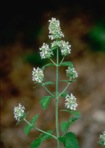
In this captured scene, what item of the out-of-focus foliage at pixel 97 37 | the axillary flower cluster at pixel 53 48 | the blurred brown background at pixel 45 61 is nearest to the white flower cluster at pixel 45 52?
the axillary flower cluster at pixel 53 48

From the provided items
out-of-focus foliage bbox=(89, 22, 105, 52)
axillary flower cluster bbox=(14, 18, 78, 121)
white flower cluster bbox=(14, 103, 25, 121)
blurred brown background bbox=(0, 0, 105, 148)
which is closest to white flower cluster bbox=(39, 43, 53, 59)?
axillary flower cluster bbox=(14, 18, 78, 121)

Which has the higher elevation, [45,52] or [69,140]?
[45,52]

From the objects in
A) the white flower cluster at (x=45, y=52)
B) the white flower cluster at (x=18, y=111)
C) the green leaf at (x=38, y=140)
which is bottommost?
the green leaf at (x=38, y=140)

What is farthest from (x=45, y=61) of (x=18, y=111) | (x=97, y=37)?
(x=18, y=111)

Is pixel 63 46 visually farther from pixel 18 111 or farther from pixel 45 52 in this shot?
pixel 18 111

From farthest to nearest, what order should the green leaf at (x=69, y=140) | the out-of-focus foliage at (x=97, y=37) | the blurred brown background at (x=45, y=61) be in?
the out-of-focus foliage at (x=97, y=37), the blurred brown background at (x=45, y=61), the green leaf at (x=69, y=140)

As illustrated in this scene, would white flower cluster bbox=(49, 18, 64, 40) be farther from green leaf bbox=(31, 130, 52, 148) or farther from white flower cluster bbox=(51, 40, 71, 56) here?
green leaf bbox=(31, 130, 52, 148)

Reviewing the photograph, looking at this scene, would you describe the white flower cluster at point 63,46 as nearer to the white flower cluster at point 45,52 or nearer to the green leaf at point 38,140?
the white flower cluster at point 45,52

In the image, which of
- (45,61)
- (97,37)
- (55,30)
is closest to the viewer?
(55,30)

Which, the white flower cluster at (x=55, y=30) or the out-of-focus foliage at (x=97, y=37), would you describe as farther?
the out-of-focus foliage at (x=97, y=37)
